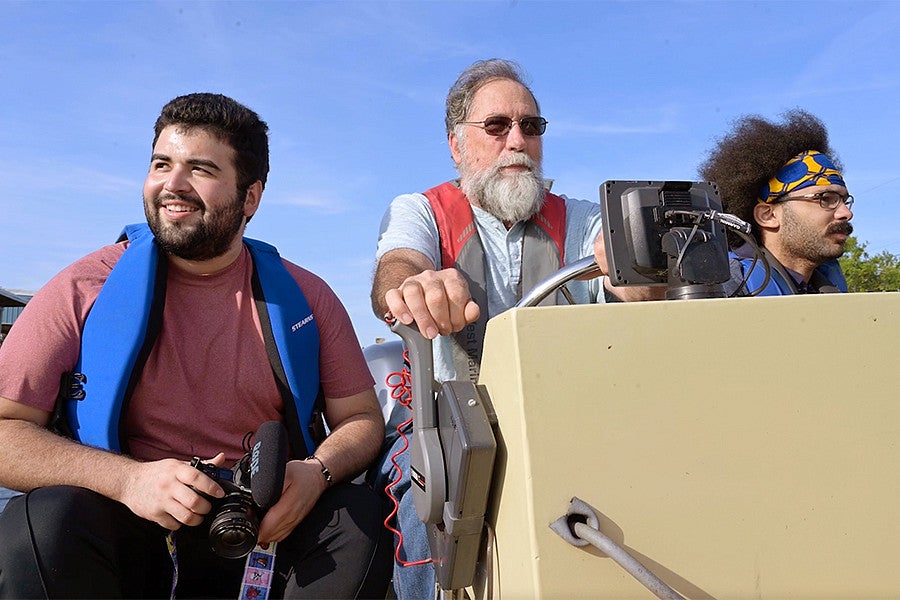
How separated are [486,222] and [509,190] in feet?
0.49

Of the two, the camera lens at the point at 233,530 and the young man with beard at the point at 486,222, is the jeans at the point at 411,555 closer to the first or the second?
the young man with beard at the point at 486,222

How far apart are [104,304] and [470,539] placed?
1.43 m

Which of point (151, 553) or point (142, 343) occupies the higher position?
point (142, 343)

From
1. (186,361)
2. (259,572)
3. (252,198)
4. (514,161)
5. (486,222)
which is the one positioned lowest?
(259,572)

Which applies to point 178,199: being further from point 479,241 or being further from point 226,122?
point 479,241

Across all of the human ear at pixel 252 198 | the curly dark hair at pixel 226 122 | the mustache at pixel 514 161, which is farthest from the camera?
the mustache at pixel 514 161

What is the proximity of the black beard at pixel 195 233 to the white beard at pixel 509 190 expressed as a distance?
35.3 inches

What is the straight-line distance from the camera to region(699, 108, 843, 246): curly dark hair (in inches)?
166

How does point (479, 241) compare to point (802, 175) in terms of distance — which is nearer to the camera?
point (479, 241)

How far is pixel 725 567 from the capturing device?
3.27ft

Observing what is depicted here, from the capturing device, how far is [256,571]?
196 cm

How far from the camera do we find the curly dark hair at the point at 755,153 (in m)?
4.22

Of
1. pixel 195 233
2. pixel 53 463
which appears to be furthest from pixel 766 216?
pixel 53 463

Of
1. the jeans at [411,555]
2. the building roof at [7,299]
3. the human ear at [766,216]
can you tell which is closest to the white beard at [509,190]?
the jeans at [411,555]
